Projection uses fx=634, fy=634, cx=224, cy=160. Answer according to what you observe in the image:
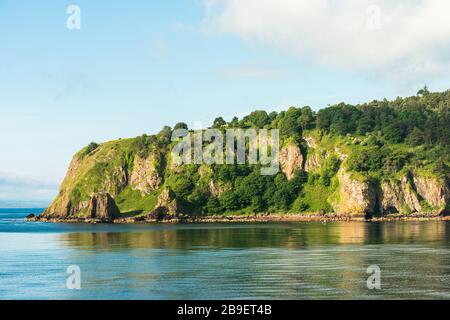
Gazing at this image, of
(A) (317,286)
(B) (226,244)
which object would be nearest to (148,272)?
(A) (317,286)

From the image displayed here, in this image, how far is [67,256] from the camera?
87312 millimetres

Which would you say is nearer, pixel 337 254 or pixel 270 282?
pixel 270 282

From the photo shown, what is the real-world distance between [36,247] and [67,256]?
20706 mm

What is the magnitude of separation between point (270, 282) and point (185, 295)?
9814 millimetres

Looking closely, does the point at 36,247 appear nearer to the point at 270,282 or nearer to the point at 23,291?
the point at 23,291

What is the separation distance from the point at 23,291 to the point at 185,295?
47.9ft

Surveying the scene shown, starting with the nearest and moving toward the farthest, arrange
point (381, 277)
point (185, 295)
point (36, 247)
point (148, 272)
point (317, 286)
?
point (185, 295) → point (317, 286) → point (381, 277) → point (148, 272) → point (36, 247)
